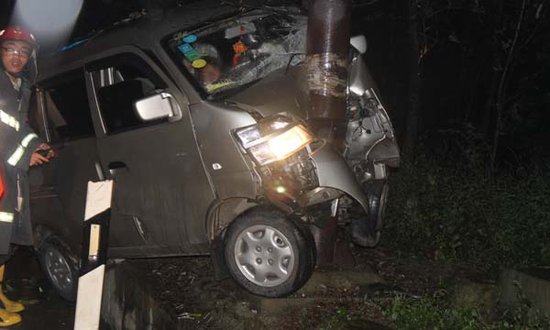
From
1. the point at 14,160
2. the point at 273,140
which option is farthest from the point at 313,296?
→ the point at 14,160

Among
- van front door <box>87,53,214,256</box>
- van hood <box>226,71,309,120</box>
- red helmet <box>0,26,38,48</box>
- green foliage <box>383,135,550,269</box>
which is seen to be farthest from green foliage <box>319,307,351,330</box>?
red helmet <box>0,26,38,48</box>

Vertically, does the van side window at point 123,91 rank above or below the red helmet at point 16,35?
below

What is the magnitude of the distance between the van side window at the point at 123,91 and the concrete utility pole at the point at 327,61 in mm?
1258

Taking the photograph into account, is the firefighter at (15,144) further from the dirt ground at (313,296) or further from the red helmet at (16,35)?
the dirt ground at (313,296)

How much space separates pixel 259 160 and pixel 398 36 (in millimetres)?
7480

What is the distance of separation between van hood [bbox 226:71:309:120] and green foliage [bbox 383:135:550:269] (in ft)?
7.92

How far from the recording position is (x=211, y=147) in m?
4.18

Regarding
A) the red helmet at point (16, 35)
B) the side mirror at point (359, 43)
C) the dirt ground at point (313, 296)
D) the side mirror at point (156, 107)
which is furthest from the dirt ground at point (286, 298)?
the red helmet at point (16, 35)

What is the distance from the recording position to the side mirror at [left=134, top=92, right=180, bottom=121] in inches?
166

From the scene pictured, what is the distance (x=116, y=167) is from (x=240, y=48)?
4.68ft

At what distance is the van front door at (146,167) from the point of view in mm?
4348

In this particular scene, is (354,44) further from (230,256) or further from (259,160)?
(230,256)

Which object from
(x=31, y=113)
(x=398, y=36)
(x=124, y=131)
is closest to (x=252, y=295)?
(x=124, y=131)

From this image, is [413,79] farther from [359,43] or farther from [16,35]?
[16,35]
